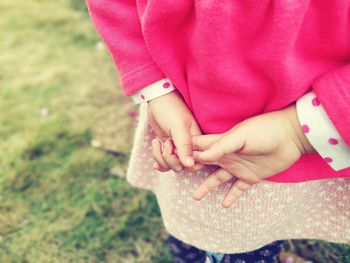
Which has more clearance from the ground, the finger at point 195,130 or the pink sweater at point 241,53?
the pink sweater at point 241,53

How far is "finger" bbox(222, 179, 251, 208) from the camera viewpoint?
2.79ft

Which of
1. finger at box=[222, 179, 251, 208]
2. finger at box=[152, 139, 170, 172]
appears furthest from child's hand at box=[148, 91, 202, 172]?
finger at box=[222, 179, 251, 208]

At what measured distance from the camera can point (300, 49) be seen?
73 cm

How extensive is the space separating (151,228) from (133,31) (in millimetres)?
964

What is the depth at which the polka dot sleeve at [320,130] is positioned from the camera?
722mm

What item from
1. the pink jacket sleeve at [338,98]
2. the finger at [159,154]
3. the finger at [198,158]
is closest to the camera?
the pink jacket sleeve at [338,98]

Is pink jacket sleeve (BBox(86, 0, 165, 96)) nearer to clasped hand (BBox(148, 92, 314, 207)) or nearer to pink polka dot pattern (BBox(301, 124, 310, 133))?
clasped hand (BBox(148, 92, 314, 207))

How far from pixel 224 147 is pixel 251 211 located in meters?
0.22

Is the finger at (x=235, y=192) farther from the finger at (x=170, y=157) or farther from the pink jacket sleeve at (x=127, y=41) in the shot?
the pink jacket sleeve at (x=127, y=41)

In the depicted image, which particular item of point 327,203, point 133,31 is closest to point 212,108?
point 133,31

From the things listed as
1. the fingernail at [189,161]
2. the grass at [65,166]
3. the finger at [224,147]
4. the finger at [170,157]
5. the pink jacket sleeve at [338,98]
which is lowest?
the grass at [65,166]

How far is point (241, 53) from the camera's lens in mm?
741

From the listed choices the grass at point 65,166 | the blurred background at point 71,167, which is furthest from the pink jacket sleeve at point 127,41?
the grass at point 65,166

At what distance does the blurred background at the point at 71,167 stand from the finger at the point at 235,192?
52cm
